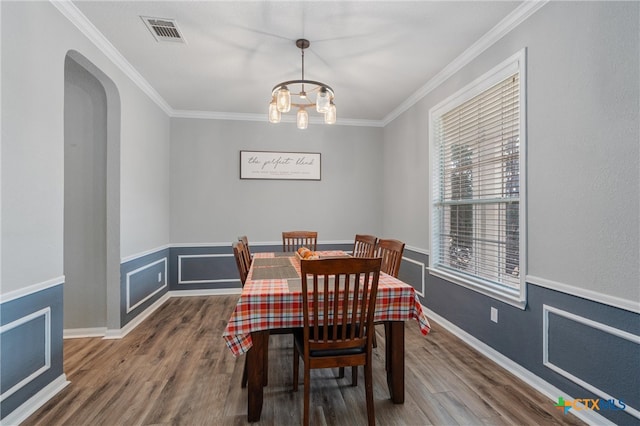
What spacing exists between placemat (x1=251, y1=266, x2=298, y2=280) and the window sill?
1.61 meters

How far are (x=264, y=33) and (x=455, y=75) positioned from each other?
1.88m

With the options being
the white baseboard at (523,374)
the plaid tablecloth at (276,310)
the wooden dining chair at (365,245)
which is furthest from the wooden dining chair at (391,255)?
the white baseboard at (523,374)

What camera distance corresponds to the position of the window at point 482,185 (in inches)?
91.1

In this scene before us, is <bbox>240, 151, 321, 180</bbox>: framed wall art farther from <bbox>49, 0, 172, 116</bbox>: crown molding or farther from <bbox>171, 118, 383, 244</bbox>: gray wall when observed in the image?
<bbox>49, 0, 172, 116</bbox>: crown molding

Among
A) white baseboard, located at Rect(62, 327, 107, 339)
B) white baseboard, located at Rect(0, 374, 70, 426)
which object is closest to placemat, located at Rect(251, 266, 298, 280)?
white baseboard, located at Rect(0, 374, 70, 426)

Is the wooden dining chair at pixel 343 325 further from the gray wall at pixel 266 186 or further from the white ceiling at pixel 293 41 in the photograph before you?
the gray wall at pixel 266 186

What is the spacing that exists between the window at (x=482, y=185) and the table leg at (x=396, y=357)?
1.02 metres

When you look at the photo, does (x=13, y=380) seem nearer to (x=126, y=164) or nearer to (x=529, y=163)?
(x=126, y=164)

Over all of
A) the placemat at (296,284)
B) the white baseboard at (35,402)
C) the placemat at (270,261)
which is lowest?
the white baseboard at (35,402)

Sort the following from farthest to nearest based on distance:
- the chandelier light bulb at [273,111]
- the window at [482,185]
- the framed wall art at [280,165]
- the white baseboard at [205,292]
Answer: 1. the framed wall art at [280,165]
2. the white baseboard at [205,292]
3. the chandelier light bulb at [273,111]
4. the window at [482,185]

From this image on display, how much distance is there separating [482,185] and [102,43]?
3514mm

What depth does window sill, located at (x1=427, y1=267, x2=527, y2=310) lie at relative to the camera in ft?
7.25

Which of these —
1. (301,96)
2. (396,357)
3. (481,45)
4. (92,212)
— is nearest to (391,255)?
(396,357)

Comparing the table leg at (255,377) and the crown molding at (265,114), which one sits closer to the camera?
the table leg at (255,377)
